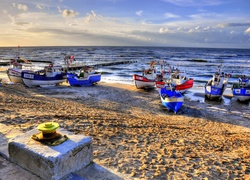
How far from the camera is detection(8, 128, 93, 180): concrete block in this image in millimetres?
Result: 3536

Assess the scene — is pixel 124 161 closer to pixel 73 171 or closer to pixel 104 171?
pixel 104 171

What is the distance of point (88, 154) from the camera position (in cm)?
426

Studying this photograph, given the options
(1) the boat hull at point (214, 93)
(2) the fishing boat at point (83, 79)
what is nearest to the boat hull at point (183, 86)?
(1) the boat hull at point (214, 93)

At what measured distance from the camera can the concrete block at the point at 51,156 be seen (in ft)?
11.6

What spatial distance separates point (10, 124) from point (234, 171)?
23.2 ft

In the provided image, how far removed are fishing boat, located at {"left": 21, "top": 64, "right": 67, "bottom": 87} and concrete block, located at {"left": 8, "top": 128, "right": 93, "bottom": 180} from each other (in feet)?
67.4

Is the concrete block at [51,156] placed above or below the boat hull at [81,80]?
above

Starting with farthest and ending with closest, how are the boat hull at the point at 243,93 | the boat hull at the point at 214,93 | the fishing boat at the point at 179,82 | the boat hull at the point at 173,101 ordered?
the fishing boat at the point at 179,82 → the boat hull at the point at 214,93 → the boat hull at the point at 243,93 → the boat hull at the point at 173,101

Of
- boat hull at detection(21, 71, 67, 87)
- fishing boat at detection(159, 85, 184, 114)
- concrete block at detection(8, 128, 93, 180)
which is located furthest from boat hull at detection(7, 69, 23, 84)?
concrete block at detection(8, 128, 93, 180)

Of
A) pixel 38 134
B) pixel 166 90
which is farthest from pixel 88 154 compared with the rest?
pixel 166 90

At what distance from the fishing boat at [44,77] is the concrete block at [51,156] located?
20557mm

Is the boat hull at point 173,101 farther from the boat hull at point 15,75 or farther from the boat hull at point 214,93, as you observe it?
the boat hull at point 15,75

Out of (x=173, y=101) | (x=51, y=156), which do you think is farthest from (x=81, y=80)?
(x=51, y=156)

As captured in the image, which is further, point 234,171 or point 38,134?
point 234,171
